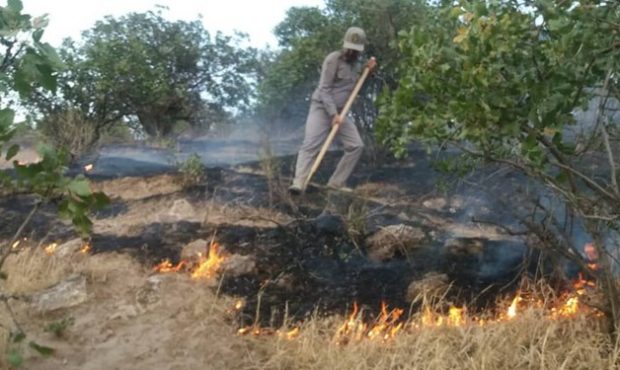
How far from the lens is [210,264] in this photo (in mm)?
6027

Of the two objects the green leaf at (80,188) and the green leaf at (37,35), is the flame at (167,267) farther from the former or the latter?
the green leaf at (37,35)

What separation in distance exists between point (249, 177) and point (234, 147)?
2.00m

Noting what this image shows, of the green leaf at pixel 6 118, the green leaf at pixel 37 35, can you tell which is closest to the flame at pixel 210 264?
the green leaf at pixel 6 118

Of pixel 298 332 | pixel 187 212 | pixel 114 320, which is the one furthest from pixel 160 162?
pixel 298 332

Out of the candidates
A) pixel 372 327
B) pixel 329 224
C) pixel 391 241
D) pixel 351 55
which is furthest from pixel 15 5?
pixel 351 55

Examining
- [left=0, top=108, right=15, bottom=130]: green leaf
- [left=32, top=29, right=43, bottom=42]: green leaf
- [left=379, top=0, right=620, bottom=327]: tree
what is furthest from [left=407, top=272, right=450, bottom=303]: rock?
[left=32, top=29, right=43, bottom=42]: green leaf

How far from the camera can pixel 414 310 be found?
5.35m

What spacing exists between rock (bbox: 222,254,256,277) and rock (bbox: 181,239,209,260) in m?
0.28

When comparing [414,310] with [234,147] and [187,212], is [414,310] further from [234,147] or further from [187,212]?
[234,147]

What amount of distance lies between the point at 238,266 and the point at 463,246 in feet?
7.34

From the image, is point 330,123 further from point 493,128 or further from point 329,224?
point 493,128

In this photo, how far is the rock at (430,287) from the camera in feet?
17.8

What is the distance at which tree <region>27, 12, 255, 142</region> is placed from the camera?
9391 millimetres

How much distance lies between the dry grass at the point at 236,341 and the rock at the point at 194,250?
0.43 m
